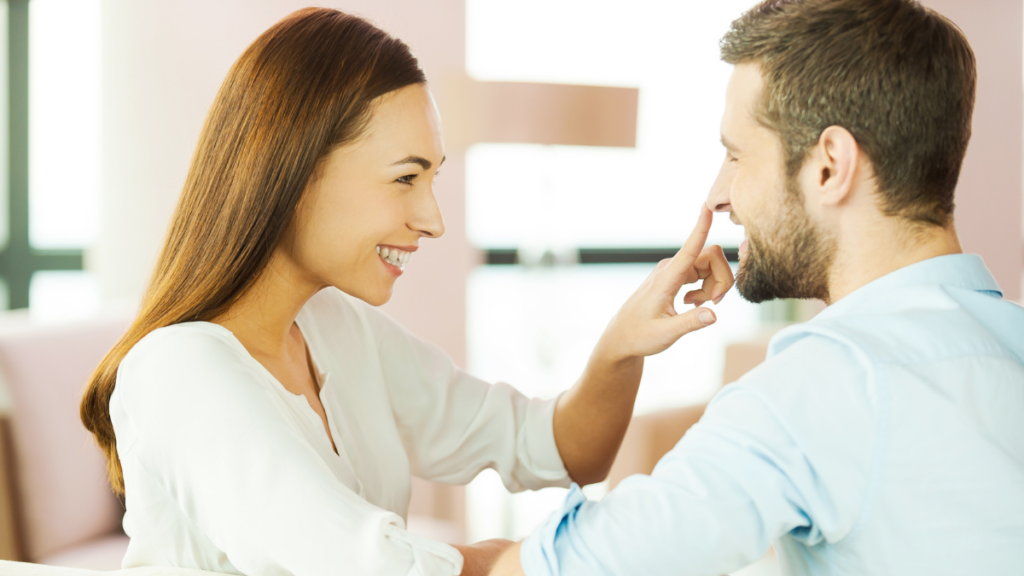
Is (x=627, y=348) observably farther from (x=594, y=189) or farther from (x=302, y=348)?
(x=594, y=189)

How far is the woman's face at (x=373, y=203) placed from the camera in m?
1.20

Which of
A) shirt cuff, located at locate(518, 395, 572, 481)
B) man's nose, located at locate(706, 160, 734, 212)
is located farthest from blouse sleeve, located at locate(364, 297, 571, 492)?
man's nose, located at locate(706, 160, 734, 212)

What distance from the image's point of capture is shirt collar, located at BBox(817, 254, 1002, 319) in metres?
0.95

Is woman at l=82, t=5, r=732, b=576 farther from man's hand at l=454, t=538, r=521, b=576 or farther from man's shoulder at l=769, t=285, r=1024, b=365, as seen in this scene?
man's shoulder at l=769, t=285, r=1024, b=365

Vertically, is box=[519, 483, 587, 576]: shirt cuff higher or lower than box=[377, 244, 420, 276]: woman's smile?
lower

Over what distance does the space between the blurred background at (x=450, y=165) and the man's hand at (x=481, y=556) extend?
4.32 feet

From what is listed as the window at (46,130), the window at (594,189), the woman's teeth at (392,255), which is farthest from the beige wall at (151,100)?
the woman's teeth at (392,255)

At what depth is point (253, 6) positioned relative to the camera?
2.82 m

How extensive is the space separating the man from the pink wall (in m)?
4.12

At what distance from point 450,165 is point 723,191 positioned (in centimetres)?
205

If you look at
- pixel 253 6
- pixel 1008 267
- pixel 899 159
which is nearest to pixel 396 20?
pixel 253 6

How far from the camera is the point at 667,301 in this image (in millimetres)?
1271

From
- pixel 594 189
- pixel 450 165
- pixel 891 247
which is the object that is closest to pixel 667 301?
pixel 891 247

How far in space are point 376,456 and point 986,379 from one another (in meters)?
0.89
